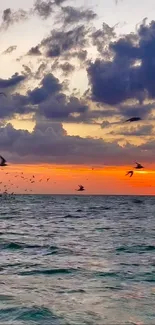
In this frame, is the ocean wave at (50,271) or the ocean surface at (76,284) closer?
the ocean surface at (76,284)

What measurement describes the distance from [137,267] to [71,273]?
3847mm

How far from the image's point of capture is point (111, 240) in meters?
36.2

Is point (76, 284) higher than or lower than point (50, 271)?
lower

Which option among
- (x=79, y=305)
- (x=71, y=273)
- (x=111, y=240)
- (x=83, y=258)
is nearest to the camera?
(x=79, y=305)

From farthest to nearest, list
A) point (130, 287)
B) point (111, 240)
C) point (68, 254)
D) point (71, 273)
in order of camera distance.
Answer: point (111, 240)
point (68, 254)
point (71, 273)
point (130, 287)

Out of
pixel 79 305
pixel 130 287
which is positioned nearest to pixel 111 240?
pixel 130 287

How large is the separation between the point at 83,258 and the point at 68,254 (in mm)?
1871

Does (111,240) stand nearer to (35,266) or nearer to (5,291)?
(35,266)

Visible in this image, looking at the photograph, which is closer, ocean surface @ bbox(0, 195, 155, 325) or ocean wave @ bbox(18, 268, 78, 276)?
ocean surface @ bbox(0, 195, 155, 325)

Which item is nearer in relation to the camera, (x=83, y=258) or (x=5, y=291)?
(x=5, y=291)

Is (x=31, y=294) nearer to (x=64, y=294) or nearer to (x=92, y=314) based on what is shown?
(x=64, y=294)

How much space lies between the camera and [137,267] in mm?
23172

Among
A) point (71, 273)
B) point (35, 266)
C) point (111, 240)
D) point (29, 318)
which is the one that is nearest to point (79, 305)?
point (29, 318)

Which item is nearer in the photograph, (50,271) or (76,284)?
(76,284)
